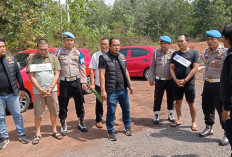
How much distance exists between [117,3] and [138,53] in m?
21.2

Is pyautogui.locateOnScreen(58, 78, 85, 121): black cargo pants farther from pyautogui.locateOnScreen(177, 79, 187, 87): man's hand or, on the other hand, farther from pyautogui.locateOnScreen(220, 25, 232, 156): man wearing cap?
pyautogui.locateOnScreen(220, 25, 232, 156): man wearing cap

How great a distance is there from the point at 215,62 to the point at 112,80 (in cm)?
187

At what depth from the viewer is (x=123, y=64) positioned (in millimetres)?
4398

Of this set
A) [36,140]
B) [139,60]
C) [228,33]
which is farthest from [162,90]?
[139,60]

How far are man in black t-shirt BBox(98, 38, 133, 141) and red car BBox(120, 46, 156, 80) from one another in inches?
224

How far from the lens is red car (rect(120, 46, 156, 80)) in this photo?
32.9ft

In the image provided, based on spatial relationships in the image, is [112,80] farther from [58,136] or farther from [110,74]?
[58,136]

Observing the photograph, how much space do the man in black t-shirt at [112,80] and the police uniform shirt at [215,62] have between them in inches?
60.1

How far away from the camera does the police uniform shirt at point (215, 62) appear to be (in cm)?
402

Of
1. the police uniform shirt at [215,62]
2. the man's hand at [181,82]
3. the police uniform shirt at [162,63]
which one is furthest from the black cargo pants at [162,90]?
the police uniform shirt at [215,62]

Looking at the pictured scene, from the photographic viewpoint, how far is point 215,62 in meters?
4.05

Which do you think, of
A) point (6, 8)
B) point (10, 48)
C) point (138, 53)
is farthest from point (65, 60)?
point (10, 48)

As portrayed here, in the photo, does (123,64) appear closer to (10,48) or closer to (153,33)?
(10,48)

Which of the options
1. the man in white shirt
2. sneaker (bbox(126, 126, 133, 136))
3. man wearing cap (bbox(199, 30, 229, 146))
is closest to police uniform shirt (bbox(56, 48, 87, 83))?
the man in white shirt
